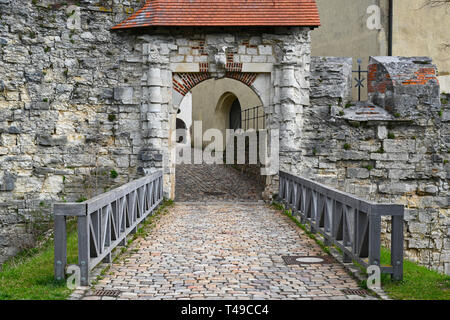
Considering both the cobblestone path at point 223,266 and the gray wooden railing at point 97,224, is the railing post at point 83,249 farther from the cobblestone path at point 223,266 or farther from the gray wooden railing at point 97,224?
the cobblestone path at point 223,266

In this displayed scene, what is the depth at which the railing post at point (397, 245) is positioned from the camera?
4.29 meters

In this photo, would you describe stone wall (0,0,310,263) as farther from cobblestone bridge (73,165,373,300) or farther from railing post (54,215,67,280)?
railing post (54,215,67,280)

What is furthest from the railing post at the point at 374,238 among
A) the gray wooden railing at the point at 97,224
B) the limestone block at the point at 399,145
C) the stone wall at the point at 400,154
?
the limestone block at the point at 399,145

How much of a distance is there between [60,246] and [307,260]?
252cm

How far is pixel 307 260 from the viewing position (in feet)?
17.6

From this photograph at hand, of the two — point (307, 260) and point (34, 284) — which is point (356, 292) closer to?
point (307, 260)

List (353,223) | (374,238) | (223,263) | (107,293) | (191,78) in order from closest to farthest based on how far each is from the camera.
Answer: (107,293)
(374,238)
(353,223)
(223,263)
(191,78)

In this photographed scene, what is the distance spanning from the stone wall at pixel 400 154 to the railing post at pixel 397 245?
5.29 metres

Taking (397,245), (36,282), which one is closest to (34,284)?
(36,282)

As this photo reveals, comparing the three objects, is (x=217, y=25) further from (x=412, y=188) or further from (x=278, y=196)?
(x=412, y=188)

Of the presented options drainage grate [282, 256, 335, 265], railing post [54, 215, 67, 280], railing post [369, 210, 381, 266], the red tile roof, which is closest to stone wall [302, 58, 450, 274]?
the red tile roof

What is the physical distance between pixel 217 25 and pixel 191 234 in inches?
162

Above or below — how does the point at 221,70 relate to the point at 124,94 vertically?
above

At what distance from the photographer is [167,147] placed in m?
9.52
